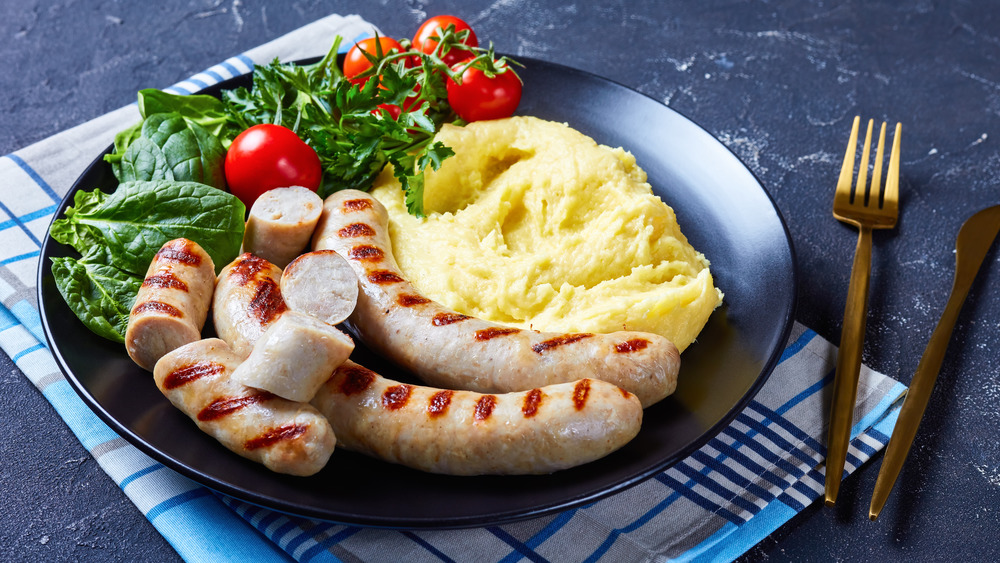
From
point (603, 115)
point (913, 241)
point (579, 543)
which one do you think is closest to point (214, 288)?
point (579, 543)

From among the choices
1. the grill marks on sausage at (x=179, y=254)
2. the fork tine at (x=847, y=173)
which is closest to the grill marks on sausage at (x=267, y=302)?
the grill marks on sausage at (x=179, y=254)

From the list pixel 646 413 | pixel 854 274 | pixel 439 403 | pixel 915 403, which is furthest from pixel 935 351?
pixel 439 403

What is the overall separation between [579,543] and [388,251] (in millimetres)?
1360

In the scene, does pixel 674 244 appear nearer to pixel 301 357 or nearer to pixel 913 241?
pixel 913 241

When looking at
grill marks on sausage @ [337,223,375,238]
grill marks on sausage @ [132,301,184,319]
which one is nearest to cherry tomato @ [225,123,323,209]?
grill marks on sausage @ [337,223,375,238]

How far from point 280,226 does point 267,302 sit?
506 millimetres

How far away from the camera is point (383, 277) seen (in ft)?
10.1

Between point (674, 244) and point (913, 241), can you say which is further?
point (913, 241)

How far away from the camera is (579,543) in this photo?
2748 mm

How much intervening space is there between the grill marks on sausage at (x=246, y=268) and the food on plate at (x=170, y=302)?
12cm

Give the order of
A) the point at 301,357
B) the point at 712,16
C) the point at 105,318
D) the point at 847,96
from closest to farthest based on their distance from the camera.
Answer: the point at 301,357
the point at 105,318
the point at 847,96
the point at 712,16

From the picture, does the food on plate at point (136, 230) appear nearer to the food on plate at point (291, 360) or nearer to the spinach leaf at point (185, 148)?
the spinach leaf at point (185, 148)

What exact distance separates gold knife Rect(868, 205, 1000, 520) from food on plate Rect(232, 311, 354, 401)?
195 cm

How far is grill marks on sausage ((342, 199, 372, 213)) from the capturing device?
3.41 m
